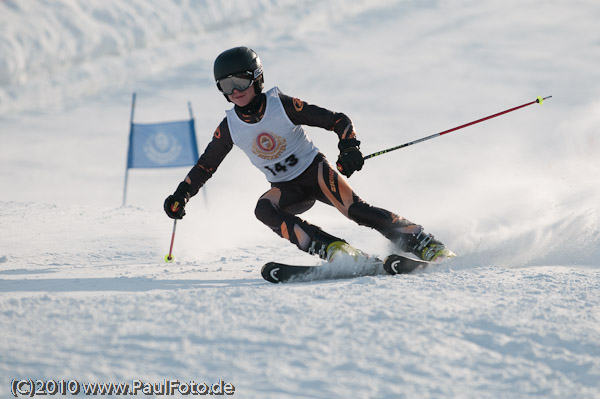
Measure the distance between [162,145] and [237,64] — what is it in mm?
7244

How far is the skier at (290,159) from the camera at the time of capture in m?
3.73

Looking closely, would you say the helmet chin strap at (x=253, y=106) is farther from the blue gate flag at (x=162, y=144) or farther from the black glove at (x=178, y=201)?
the blue gate flag at (x=162, y=144)

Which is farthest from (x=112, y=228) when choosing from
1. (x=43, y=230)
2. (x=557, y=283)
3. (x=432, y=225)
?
(x=557, y=283)

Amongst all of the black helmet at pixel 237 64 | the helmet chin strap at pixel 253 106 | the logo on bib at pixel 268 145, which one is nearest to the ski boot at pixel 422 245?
the logo on bib at pixel 268 145

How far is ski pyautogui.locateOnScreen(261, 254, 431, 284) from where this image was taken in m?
3.14

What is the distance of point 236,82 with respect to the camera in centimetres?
380

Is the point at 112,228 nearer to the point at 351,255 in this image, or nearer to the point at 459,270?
the point at 351,255

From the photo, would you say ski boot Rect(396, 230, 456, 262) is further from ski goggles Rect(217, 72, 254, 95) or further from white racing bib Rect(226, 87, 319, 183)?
ski goggles Rect(217, 72, 254, 95)

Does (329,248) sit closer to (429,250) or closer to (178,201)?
(429,250)

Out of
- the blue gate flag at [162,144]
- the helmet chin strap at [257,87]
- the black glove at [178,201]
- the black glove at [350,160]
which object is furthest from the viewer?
the blue gate flag at [162,144]

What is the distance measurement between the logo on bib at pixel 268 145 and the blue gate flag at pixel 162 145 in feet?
22.5

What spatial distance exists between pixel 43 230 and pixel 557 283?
17.5 feet

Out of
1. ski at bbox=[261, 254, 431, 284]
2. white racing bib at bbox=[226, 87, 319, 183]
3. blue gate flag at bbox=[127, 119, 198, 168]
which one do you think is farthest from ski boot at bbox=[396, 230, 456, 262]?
blue gate flag at bbox=[127, 119, 198, 168]

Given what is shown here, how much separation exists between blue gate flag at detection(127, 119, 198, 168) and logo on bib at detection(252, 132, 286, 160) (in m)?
6.85
